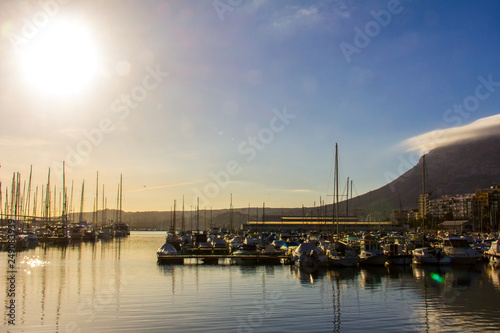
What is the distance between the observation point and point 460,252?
58.3m

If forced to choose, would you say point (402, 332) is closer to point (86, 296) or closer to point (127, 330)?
point (127, 330)

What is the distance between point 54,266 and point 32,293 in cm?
2166

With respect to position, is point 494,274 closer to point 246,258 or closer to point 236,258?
point 246,258

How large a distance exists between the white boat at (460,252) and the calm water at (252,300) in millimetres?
6065

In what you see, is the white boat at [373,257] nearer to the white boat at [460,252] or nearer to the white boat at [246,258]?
the white boat at [460,252]

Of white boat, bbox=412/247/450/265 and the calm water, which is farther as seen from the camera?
white boat, bbox=412/247/450/265

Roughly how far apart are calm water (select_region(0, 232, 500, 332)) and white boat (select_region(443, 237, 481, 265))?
6.07 metres

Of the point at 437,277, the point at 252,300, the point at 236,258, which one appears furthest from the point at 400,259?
the point at 252,300

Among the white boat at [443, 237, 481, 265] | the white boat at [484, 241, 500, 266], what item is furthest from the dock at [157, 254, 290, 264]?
the white boat at [484, 241, 500, 266]

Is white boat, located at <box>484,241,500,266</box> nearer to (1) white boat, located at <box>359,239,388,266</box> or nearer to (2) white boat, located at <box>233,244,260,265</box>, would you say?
(1) white boat, located at <box>359,239,388,266</box>

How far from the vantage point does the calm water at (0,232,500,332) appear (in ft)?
81.0

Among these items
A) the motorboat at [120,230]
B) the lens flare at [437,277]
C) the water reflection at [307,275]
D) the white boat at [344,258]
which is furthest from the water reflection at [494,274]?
the motorboat at [120,230]

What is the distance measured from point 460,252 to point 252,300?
38.6 meters

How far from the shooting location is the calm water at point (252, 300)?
24688 millimetres
